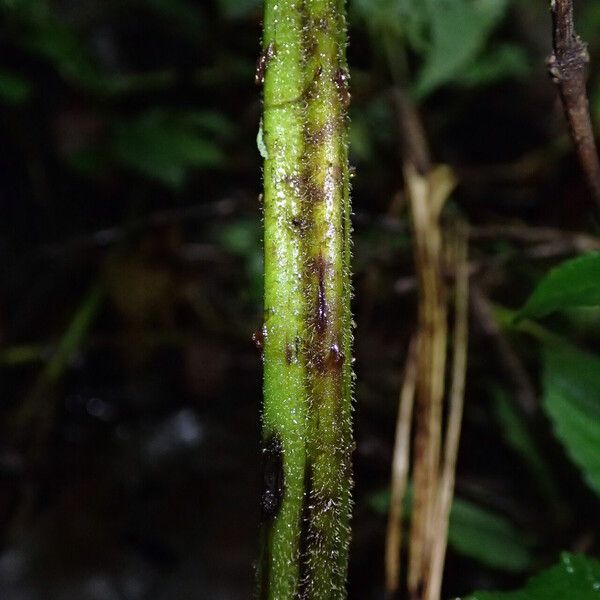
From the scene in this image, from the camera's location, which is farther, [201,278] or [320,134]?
[201,278]

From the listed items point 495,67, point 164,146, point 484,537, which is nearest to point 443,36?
point 495,67

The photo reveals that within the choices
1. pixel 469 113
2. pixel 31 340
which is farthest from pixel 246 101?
pixel 31 340

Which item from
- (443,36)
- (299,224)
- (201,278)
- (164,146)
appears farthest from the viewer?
(201,278)

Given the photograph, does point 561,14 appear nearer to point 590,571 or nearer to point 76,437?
point 590,571

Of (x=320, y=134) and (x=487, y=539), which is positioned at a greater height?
(x=320, y=134)

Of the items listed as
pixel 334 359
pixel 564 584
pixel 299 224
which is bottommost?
pixel 564 584

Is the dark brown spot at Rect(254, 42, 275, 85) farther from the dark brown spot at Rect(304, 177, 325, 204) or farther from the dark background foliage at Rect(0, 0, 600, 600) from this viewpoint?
the dark background foliage at Rect(0, 0, 600, 600)

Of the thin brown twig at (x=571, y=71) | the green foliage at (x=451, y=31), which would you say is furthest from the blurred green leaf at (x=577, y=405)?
the green foliage at (x=451, y=31)

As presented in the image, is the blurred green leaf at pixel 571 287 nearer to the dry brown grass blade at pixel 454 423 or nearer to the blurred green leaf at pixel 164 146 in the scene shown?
the dry brown grass blade at pixel 454 423

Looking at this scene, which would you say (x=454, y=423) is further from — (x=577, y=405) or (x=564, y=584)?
(x=564, y=584)
